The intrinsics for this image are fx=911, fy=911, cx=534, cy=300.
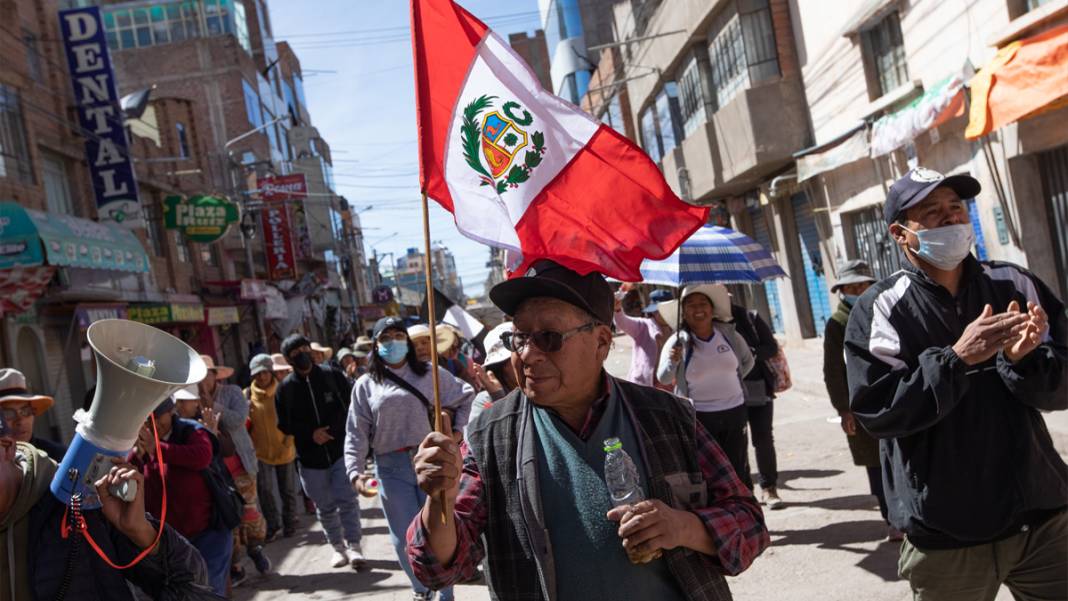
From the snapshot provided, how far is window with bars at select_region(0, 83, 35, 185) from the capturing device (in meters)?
16.0

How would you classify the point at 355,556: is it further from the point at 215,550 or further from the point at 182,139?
the point at 182,139

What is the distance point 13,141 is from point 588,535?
683 inches

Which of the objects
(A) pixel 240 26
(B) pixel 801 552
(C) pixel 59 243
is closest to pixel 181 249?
(C) pixel 59 243

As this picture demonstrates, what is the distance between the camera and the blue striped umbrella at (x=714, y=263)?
6680 millimetres

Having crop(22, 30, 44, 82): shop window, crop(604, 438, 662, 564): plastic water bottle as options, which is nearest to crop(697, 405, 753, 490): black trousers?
crop(604, 438, 662, 564): plastic water bottle

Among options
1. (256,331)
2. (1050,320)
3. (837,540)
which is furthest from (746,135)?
(256,331)

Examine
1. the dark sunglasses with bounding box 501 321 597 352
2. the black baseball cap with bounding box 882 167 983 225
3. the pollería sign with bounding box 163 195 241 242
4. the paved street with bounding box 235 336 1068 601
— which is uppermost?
the pollería sign with bounding box 163 195 241 242

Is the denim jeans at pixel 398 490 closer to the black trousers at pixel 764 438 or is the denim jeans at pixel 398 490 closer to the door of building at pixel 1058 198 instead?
the black trousers at pixel 764 438

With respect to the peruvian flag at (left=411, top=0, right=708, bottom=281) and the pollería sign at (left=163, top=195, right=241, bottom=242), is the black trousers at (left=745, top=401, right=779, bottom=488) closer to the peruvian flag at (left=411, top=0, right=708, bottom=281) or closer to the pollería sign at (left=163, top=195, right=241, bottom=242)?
the peruvian flag at (left=411, top=0, right=708, bottom=281)

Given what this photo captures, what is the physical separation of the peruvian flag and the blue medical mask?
3.01m

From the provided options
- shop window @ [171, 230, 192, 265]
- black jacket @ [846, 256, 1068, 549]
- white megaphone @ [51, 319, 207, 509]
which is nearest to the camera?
white megaphone @ [51, 319, 207, 509]

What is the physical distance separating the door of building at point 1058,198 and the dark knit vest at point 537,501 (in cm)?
959

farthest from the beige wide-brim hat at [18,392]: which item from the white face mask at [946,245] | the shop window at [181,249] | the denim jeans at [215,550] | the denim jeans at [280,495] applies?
the shop window at [181,249]

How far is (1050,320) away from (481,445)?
81.8 inches
